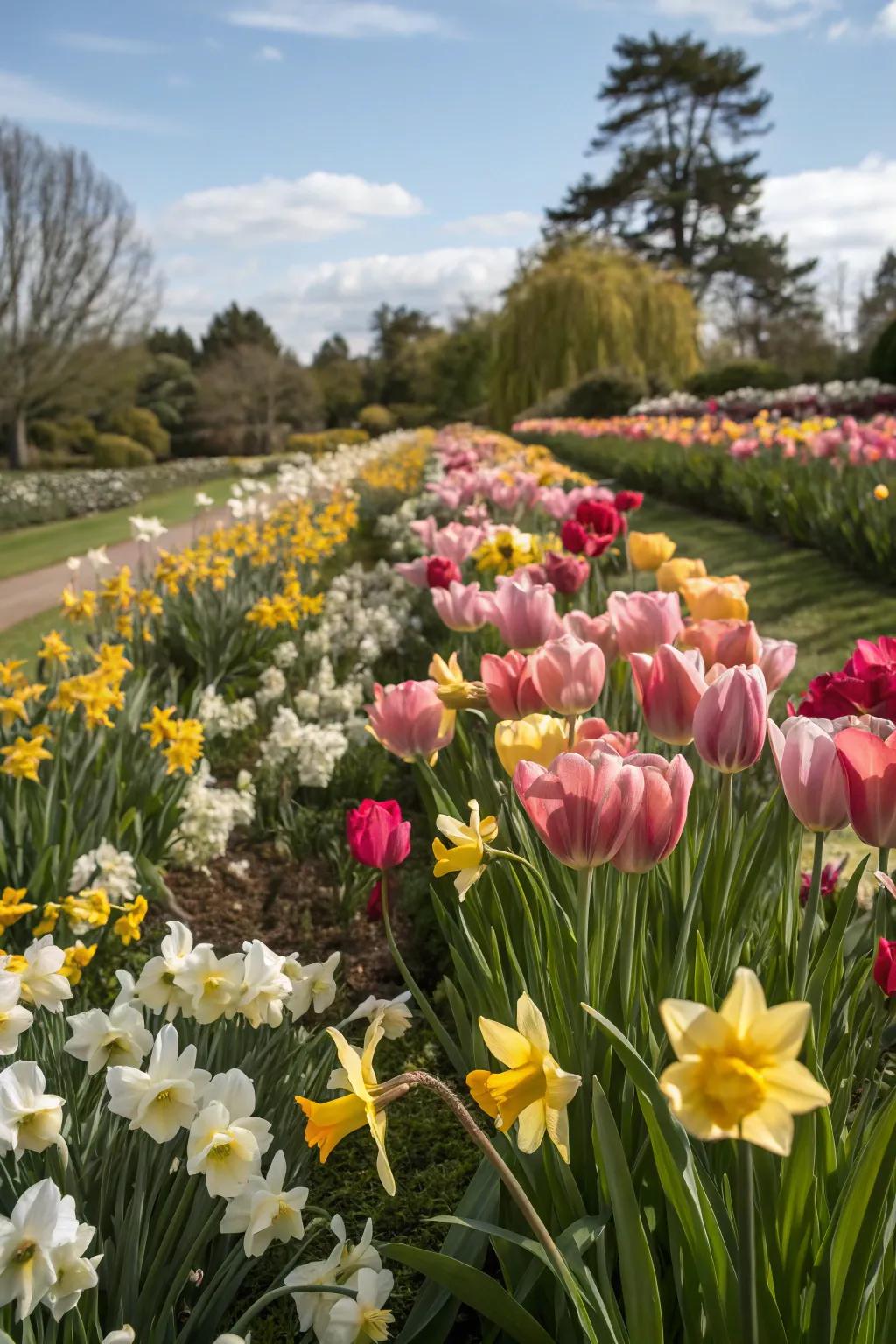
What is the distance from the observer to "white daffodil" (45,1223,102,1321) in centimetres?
104

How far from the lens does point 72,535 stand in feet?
47.5

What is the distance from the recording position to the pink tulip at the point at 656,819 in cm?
107

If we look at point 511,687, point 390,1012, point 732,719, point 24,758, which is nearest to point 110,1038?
point 390,1012

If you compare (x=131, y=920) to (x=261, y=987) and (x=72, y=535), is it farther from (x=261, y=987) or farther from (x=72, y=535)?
(x=72, y=535)

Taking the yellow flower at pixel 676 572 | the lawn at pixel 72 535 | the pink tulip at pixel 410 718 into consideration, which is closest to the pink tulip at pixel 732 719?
the pink tulip at pixel 410 718

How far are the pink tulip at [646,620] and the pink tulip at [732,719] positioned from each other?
531 millimetres

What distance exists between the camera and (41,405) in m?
33.4

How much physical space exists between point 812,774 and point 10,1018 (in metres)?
0.95

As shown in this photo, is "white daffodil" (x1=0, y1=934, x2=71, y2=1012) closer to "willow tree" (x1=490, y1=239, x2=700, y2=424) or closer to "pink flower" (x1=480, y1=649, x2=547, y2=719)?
"pink flower" (x1=480, y1=649, x2=547, y2=719)

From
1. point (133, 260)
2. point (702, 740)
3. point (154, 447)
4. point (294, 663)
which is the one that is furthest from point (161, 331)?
point (702, 740)

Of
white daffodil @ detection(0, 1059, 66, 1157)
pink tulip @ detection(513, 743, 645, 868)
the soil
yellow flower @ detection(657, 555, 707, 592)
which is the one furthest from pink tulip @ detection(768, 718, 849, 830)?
the soil

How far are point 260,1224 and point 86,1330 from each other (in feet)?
0.77

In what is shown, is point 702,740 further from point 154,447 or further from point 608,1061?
point 154,447

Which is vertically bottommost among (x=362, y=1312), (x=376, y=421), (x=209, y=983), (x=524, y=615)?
(x=362, y=1312)
